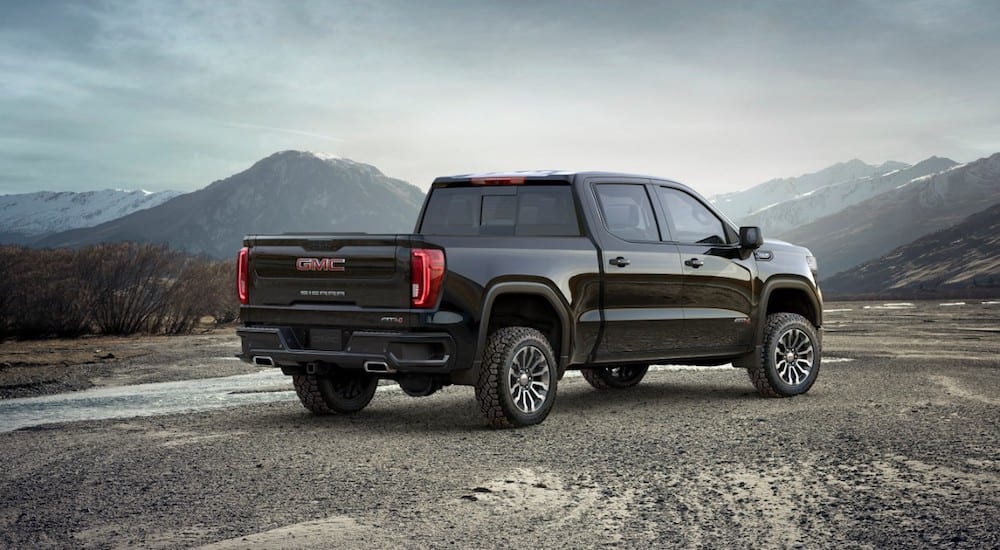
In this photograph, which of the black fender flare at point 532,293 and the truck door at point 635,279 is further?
the truck door at point 635,279

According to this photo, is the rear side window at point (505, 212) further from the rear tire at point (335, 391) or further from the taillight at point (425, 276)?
the rear tire at point (335, 391)

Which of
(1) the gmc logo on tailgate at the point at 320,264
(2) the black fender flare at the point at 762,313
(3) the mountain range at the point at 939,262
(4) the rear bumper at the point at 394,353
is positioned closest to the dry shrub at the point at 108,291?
(1) the gmc logo on tailgate at the point at 320,264

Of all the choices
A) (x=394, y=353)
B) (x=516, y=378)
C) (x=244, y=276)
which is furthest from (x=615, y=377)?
(x=244, y=276)

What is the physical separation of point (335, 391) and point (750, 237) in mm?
4293

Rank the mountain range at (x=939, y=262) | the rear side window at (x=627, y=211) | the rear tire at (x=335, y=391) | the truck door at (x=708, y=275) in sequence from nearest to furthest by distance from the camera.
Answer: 1. the rear side window at (x=627, y=211)
2. the rear tire at (x=335, y=391)
3. the truck door at (x=708, y=275)
4. the mountain range at (x=939, y=262)

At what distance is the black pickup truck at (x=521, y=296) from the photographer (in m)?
8.05

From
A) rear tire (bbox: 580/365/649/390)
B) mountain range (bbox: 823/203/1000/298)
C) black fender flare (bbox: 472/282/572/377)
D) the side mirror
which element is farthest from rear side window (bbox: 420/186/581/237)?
mountain range (bbox: 823/203/1000/298)

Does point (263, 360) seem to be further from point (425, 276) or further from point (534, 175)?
point (534, 175)

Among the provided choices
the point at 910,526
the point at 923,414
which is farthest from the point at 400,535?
the point at 923,414

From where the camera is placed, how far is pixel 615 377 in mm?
11750

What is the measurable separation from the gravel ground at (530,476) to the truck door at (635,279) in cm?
67

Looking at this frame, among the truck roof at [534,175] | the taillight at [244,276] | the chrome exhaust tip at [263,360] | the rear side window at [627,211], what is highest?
the truck roof at [534,175]

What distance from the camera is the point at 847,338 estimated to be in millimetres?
21984

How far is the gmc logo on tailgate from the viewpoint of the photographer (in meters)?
8.27
